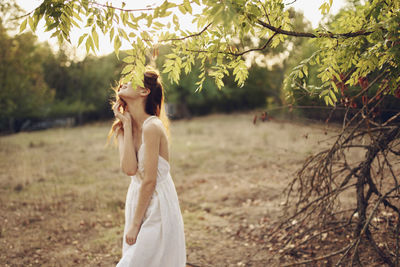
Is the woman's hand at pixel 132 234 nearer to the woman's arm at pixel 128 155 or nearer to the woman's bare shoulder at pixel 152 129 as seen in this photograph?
the woman's arm at pixel 128 155

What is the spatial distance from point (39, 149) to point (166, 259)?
11634 mm

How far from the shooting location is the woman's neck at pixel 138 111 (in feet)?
8.19

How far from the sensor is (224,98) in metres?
33.9

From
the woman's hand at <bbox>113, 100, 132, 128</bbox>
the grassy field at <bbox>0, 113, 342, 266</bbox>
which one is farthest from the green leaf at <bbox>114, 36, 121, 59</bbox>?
the grassy field at <bbox>0, 113, 342, 266</bbox>

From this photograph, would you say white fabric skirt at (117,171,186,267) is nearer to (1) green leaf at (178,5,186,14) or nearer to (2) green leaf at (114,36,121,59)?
(2) green leaf at (114,36,121,59)

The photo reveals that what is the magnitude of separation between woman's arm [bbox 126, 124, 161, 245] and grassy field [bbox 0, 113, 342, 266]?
6.42ft

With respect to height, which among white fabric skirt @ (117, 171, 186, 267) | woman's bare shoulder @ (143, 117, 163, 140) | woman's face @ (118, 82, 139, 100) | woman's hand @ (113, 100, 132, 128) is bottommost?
white fabric skirt @ (117, 171, 186, 267)

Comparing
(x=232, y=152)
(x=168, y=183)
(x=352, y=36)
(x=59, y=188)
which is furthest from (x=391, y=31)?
(x=232, y=152)

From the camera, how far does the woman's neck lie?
8.19ft

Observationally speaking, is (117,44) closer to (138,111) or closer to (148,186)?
(138,111)

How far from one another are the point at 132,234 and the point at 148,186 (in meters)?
0.38

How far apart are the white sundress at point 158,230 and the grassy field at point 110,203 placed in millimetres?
1778

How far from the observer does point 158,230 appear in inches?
93.8

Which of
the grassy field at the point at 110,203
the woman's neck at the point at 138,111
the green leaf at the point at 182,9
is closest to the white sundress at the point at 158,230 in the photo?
the woman's neck at the point at 138,111
